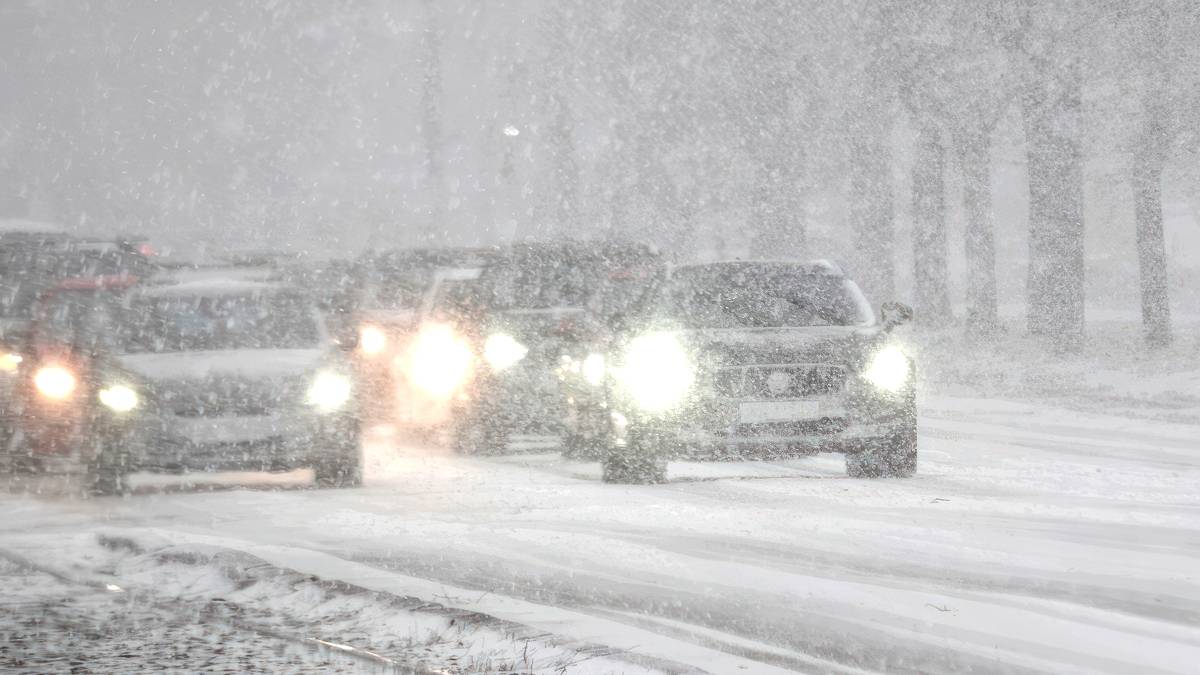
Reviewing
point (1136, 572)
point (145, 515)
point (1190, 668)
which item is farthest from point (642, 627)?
point (145, 515)

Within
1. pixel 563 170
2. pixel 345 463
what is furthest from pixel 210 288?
pixel 563 170

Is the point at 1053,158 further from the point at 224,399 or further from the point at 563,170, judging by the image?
the point at 563,170

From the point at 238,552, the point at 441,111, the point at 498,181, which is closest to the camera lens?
the point at 238,552

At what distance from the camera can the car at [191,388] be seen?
38.9ft

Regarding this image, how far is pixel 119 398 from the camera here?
39.2 feet

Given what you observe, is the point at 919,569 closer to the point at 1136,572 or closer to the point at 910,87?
the point at 1136,572

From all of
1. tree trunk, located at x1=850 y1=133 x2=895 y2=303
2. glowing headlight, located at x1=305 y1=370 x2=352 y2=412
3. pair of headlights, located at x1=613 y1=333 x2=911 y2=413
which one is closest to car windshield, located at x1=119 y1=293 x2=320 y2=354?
glowing headlight, located at x1=305 y1=370 x2=352 y2=412

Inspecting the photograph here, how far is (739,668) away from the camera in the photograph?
5906 millimetres

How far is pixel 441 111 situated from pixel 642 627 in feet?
233

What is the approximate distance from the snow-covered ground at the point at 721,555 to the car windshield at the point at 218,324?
104 centimetres

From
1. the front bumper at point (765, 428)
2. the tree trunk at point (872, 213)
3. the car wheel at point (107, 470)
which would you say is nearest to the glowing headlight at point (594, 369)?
the front bumper at point (765, 428)

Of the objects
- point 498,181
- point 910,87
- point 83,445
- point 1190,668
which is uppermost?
point 498,181

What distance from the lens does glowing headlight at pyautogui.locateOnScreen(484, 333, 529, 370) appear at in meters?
13.8

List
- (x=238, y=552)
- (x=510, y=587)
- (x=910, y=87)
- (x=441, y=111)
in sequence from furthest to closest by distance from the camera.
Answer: (x=441, y=111)
(x=910, y=87)
(x=238, y=552)
(x=510, y=587)
